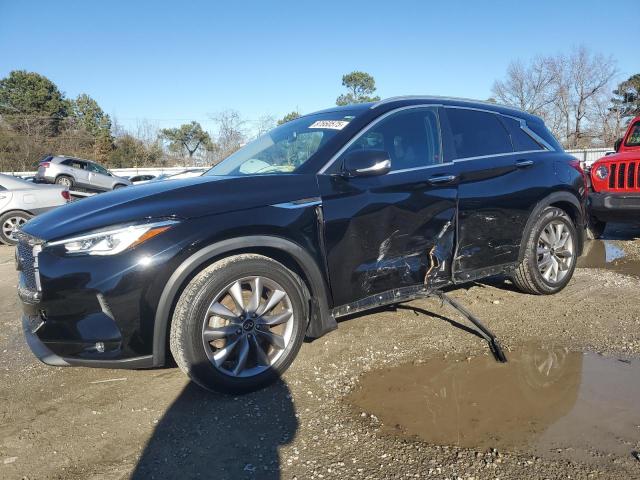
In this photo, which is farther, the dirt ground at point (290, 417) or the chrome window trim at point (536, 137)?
the chrome window trim at point (536, 137)

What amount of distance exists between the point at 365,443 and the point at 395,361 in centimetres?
99

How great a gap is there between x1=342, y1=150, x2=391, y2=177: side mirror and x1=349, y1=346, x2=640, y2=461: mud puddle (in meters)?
1.35

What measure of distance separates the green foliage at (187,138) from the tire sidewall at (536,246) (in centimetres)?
5071

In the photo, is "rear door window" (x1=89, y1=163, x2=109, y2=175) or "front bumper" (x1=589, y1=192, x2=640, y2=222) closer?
"front bumper" (x1=589, y1=192, x2=640, y2=222)

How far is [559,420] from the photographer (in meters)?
2.52

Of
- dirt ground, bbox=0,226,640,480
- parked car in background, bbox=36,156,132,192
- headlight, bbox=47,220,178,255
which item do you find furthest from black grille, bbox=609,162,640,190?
parked car in background, bbox=36,156,132,192

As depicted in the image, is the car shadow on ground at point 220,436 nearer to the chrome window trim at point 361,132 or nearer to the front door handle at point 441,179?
the chrome window trim at point 361,132

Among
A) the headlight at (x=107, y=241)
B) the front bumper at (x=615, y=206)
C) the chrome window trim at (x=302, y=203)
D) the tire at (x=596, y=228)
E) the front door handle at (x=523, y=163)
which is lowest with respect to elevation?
the tire at (x=596, y=228)

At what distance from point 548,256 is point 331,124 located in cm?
255

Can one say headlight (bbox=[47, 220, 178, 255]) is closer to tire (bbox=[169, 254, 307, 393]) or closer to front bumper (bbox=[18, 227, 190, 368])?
front bumper (bbox=[18, 227, 190, 368])

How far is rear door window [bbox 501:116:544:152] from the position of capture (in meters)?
4.26

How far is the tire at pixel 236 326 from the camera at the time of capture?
2.66 metres

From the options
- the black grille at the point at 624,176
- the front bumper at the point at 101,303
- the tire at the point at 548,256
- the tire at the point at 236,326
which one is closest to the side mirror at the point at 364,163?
the tire at the point at 236,326

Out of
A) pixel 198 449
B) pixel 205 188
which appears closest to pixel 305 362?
pixel 198 449
